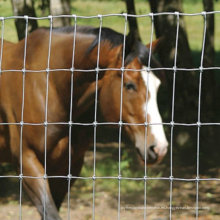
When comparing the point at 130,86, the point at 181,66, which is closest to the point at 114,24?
the point at 181,66

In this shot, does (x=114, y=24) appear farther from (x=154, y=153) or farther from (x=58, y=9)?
(x=154, y=153)

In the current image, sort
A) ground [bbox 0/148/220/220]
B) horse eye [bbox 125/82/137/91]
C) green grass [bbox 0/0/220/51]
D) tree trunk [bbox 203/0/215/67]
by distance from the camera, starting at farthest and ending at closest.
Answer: green grass [bbox 0/0/220/51], tree trunk [bbox 203/0/215/67], ground [bbox 0/148/220/220], horse eye [bbox 125/82/137/91]

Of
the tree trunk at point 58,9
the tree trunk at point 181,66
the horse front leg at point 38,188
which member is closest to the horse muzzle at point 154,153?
the horse front leg at point 38,188

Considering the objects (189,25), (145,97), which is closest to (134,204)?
(145,97)

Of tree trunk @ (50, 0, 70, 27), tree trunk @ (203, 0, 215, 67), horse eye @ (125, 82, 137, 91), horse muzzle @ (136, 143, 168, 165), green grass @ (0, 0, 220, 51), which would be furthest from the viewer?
green grass @ (0, 0, 220, 51)

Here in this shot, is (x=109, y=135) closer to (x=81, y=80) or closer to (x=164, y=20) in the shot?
(x=164, y=20)

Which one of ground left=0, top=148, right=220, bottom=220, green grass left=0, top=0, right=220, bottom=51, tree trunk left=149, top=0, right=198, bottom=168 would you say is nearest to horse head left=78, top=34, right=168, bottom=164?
ground left=0, top=148, right=220, bottom=220

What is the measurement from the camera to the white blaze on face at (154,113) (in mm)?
3763

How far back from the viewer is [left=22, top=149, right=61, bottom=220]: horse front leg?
12.9 ft

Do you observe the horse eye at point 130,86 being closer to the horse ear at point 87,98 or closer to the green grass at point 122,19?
the horse ear at point 87,98

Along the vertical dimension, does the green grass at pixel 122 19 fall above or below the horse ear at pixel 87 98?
above

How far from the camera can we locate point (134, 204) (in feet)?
21.6

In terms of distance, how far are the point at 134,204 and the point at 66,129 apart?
2.63m

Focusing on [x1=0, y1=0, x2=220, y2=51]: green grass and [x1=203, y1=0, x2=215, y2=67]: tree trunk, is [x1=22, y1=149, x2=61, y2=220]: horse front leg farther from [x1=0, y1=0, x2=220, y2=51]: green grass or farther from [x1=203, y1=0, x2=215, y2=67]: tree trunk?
[x1=0, y1=0, x2=220, y2=51]: green grass
